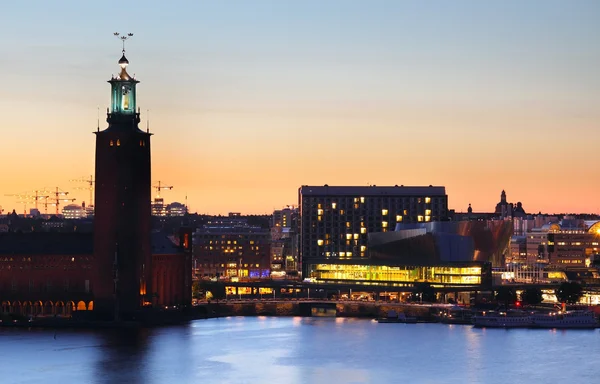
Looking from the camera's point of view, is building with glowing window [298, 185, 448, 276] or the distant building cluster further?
building with glowing window [298, 185, 448, 276]

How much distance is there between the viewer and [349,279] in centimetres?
10969

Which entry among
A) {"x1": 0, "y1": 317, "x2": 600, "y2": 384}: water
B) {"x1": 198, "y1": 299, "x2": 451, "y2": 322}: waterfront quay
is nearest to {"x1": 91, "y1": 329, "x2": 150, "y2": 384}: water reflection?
{"x1": 0, "y1": 317, "x2": 600, "y2": 384}: water

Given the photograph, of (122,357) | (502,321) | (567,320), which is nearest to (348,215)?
(502,321)

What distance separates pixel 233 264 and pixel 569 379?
83654 mm

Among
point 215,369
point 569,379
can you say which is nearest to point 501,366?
point 569,379

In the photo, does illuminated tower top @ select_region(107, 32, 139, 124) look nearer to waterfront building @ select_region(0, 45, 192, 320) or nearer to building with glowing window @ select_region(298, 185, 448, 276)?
waterfront building @ select_region(0, 45, 192, 320)

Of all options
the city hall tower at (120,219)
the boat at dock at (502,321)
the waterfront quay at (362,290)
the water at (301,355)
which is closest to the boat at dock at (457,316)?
the boat at dock at (502,321)

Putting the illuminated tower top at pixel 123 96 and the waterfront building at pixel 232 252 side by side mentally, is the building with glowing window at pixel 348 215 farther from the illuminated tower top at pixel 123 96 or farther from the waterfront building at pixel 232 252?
the illuminated tower top at pixel 123 96

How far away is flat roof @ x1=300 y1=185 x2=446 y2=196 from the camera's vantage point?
132000mm

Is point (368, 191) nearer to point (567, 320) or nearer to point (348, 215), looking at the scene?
point (348, 215)

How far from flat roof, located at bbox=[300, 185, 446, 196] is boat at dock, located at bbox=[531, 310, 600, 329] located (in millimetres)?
46904

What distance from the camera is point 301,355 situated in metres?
68.5

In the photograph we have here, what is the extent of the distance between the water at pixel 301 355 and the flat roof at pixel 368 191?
48.5 meters

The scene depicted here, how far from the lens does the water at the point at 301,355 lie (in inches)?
2427
